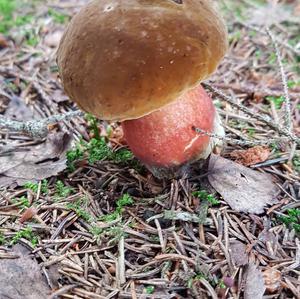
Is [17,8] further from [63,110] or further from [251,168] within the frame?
[251,168]

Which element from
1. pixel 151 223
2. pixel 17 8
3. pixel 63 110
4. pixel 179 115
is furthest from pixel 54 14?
pixel 151 223

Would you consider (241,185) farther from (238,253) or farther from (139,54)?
(139,54)

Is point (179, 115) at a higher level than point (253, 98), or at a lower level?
higher

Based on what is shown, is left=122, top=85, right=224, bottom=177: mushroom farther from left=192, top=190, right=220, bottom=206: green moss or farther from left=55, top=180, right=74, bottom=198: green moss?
left=55, top=180, right=74, bottom=198: green moss

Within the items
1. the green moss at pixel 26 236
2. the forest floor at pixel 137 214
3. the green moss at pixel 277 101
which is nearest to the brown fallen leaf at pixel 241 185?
the forest floor at pixel 137 214

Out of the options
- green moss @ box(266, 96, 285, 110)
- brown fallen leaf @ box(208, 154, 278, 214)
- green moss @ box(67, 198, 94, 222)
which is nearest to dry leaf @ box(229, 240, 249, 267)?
brown fallen leaf @ box(208, 154, 278, 214)

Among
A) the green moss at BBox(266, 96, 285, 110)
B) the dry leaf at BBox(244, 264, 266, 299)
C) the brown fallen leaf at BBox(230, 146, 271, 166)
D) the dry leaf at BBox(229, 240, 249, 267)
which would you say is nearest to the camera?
the dry leaf at BBox(244, 264, 266, 299)

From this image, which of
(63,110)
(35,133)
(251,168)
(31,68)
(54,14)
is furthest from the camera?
(54,14)
